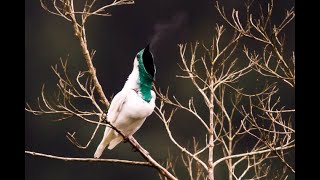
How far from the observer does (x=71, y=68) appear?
789 centimetres

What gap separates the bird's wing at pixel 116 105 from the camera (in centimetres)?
293

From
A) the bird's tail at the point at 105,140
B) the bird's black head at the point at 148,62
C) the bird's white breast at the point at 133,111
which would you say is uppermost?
the bird's black head at the point at 148,62

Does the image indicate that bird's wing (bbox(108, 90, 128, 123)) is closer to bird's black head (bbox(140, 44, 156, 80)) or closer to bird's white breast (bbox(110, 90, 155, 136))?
bird's white breast (bbox(110, 90, 155, 136))

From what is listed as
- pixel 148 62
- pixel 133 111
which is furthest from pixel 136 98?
pixel 148 62

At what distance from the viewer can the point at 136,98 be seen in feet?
9.43

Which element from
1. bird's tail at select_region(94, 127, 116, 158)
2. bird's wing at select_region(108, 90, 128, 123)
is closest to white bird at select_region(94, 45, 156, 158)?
bird's wing at select_region(108, 90, 128, 123)

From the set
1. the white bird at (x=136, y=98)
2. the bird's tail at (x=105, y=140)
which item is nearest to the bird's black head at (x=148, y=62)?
the white bird at (x=136, y=98)

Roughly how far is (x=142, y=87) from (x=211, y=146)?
1.46ft

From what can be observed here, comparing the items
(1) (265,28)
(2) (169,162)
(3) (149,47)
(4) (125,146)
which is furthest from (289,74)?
(4) (125,146)

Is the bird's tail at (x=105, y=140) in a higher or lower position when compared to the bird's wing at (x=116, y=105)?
lower

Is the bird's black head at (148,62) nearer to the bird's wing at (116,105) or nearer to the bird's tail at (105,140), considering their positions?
the bird's wing at (116,105)

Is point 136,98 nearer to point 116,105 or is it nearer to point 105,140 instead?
point 116,105

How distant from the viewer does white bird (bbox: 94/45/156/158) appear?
110 inches

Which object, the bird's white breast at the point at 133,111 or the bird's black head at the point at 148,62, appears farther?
the bird's white breast at the point at 133,111
